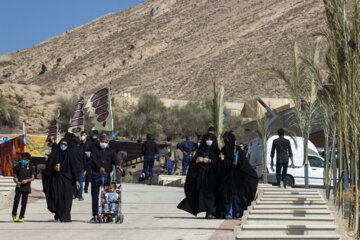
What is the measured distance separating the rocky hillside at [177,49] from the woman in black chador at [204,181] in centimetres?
8294

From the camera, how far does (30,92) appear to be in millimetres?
70250

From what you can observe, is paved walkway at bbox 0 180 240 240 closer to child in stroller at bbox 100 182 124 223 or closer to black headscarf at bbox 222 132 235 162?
child in stroller at bbox 100 182 124 223

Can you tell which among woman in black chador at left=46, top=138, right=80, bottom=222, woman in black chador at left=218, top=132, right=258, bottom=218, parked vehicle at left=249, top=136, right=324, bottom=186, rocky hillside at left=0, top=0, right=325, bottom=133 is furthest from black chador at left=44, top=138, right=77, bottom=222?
rocky hillside at left=0, top=0, right=325, bottom=133

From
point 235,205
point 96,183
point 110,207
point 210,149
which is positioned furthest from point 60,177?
point 235,205

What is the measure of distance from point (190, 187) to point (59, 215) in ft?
7.68

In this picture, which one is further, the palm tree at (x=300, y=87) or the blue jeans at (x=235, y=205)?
the palm tree at (x=300, y=87)

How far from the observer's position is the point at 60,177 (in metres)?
13.9

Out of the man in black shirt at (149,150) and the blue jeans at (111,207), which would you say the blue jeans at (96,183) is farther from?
the man in black shirt at (149,150)

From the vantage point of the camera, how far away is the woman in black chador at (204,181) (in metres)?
14.2

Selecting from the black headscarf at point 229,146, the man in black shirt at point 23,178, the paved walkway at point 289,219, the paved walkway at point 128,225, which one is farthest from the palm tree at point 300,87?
the man in black shirt at point 23,178

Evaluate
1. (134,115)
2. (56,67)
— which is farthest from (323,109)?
(56,67)

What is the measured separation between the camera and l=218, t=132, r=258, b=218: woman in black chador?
1409cm

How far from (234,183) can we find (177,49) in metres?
118

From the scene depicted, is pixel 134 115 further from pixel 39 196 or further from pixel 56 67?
pixel 56 67
